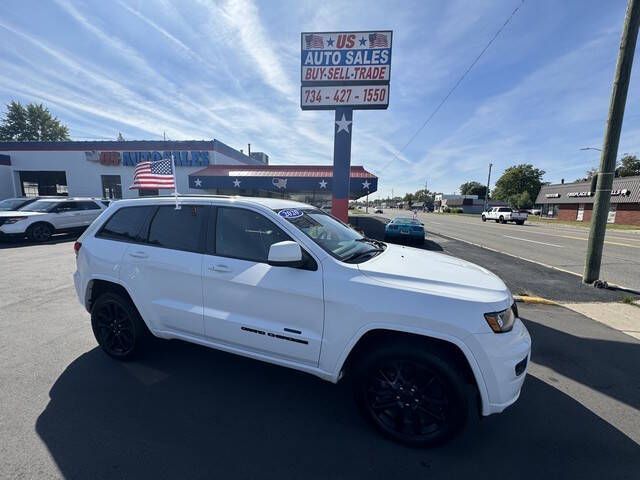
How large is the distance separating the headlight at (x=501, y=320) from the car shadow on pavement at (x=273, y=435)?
0.95 m

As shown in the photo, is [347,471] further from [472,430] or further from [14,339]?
[14,339]

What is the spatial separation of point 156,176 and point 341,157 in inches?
281

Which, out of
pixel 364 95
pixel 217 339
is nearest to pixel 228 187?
pixel 364 95

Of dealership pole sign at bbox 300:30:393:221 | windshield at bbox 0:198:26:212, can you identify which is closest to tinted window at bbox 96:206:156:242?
dealership pole sign at bbox 300:30:393:221

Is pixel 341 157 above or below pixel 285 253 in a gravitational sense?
above

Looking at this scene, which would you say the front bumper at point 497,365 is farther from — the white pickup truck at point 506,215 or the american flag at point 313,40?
the white pickup truck at point 506,215

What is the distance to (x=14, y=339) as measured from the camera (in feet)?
12.5

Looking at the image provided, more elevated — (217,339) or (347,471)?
(217,339)

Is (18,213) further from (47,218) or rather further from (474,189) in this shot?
(474,189)

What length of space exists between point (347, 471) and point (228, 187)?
55.4 feet

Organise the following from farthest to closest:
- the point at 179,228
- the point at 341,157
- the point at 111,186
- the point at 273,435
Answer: the point at 111,186 < the point at 341,157 < the point at 179,228 < the point at 273,435

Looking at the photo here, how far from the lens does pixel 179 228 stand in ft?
10.0

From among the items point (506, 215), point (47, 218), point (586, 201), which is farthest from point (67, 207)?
point (586, 201)

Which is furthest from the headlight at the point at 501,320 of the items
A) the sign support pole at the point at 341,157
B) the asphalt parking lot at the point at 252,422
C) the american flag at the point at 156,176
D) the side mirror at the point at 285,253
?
the sign support pole at the point at 341,157
